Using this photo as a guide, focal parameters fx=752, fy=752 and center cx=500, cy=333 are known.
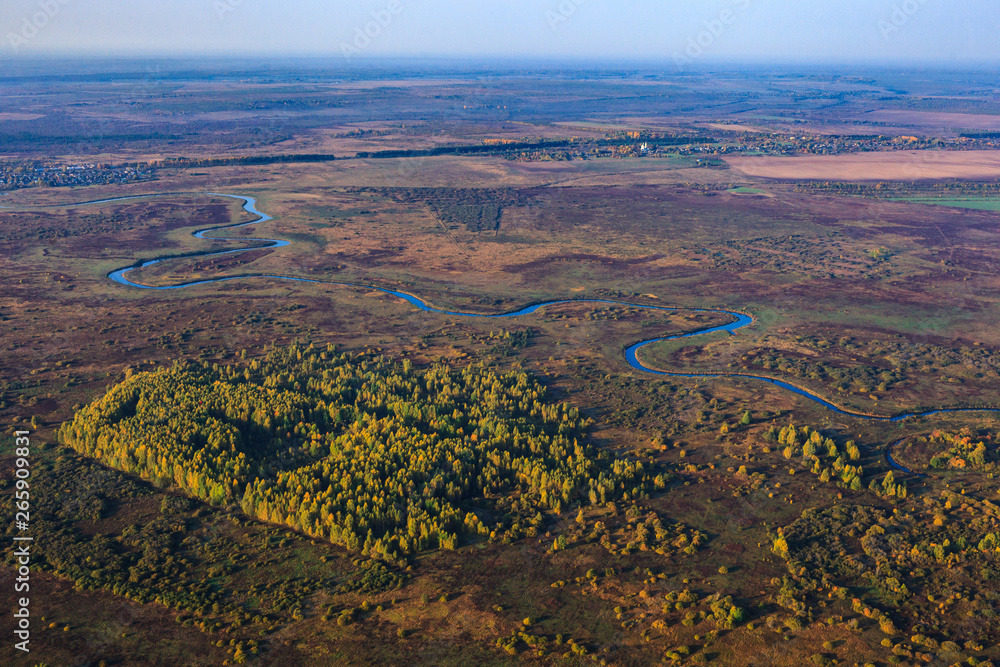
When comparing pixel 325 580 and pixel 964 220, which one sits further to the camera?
pixel 964 220

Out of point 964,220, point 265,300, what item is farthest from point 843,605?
point 964,220

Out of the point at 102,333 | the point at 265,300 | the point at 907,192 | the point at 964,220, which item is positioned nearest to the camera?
the point at 102,333

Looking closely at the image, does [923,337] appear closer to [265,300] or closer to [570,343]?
[570,343]

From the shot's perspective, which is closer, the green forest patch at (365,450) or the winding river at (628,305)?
the green forest patch at (365,450)

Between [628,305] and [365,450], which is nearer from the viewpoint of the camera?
[365,450]

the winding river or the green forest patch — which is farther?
the winding river

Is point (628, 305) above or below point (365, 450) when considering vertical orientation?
above

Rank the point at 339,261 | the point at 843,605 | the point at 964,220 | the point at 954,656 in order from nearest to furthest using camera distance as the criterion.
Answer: the point at 954,656 < the point at 843,605 < the point at 339,261 < the point at 964,220

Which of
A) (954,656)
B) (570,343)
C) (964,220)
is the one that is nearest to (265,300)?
(570,343)

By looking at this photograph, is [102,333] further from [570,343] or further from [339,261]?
[570,343]
